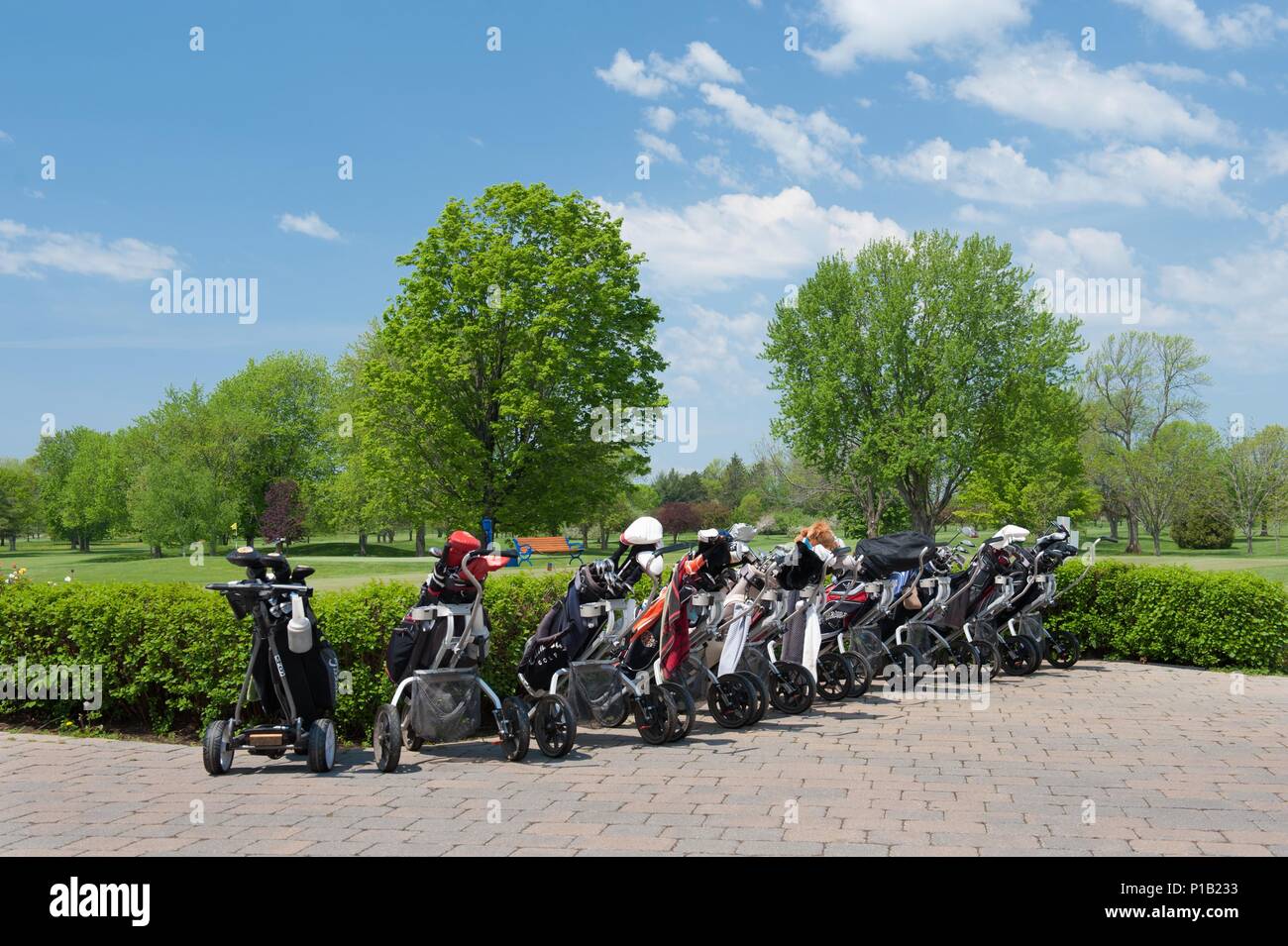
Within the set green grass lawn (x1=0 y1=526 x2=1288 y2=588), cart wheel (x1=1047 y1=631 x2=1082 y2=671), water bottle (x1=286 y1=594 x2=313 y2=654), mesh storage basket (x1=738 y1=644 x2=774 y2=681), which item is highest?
water bottle (x1=286 y1=594 x2=313 y2=654)

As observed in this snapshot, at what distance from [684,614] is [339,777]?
108 inches

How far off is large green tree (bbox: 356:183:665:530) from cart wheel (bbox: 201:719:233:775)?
63.6ft

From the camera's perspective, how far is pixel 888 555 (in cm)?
1084

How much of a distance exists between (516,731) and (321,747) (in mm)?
1270

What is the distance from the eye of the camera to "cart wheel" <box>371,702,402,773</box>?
22.3ft

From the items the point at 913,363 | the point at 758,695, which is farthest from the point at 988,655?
the point at 913,363

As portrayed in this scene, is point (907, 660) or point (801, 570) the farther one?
point (907, 660)

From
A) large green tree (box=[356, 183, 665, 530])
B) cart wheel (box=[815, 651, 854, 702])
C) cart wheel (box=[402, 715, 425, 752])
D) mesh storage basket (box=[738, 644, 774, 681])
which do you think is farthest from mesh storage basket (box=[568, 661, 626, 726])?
large green tree (box=[356, 183, 665, 530])

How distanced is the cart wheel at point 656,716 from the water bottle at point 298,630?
241 centimetres

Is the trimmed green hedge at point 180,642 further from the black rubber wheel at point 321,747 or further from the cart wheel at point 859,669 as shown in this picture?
the cart wheel at point 859,669

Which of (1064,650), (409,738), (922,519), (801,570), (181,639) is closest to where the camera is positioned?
(409,738)

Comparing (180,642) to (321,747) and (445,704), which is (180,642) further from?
(445,704)

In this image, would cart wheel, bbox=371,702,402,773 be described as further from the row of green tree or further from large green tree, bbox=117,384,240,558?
large green tree, bbox=117,384,240,558
